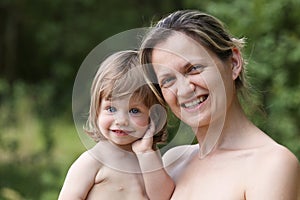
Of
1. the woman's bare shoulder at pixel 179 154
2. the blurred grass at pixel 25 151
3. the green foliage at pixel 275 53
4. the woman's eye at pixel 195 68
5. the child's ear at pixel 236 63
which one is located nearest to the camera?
the woman's eye at pixel 195 68

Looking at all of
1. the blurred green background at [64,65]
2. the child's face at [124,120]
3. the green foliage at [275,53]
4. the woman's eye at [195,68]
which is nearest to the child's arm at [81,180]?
the child's face at [124,120]

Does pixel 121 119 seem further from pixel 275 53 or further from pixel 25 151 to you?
pixel 25 151

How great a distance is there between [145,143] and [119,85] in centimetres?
20

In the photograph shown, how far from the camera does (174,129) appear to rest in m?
2.55

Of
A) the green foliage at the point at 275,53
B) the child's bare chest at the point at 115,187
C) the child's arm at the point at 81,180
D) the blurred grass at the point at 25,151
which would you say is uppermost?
the child's arm at the point at 81,180

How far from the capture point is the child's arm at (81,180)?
247cm

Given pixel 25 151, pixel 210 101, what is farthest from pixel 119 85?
pixel 25 151

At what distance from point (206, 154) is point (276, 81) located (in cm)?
281

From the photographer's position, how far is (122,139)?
8.07ft

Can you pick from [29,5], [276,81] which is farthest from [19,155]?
[29,5]

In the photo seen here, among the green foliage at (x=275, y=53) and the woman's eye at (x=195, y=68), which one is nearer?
the woman's eye at (x=195, y=68)

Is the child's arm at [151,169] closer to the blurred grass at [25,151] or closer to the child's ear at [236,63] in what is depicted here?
the child's ear at [236,63]

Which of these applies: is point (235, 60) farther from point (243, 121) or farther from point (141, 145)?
point (141, 145)

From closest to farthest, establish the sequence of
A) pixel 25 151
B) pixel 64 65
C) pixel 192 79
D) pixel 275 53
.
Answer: pixel 192 79 < pixel 275 53 < pixel 25 151 < pixel 64 65
